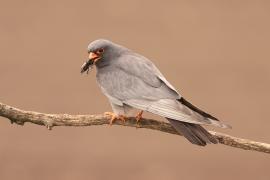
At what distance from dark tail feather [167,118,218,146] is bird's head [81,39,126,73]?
0.34 meters

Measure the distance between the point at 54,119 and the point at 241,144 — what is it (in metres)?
0.67

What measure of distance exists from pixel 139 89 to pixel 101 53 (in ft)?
0.63

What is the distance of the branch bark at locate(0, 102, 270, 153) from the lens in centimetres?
202

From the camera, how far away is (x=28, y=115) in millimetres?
2072

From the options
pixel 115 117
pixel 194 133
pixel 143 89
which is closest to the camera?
pixel 194 133

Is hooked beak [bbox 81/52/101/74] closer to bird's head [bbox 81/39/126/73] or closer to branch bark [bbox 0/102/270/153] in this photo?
bird's head [bbox 81/39/126/73]

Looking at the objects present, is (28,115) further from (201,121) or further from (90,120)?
(201,121)

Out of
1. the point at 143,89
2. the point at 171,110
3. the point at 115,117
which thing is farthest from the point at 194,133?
the point at 115,117

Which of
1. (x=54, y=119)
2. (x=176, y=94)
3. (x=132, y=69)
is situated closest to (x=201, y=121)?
(x=176, y=94)

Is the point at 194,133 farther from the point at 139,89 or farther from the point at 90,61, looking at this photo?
the point at 90,61

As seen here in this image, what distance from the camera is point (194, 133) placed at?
6.00ft

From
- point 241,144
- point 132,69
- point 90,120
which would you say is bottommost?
point 241,144

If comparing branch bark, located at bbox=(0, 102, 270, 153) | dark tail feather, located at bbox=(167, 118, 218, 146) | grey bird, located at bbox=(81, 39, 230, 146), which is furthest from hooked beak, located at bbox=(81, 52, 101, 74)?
dark tail feather, located at bbox=(167, 118, 218, 146)

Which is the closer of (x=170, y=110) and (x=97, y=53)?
(x=170, y=110)
